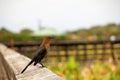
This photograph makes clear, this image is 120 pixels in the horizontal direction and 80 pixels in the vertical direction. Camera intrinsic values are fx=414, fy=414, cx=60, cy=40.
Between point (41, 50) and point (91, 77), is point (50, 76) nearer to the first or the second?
point (41, 50)

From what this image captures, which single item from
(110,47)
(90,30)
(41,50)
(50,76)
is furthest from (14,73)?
(90,30)

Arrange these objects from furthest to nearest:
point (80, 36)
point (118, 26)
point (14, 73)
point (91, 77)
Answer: point (118, 26) → point (80, 36) → point (91, 77) → point (14, 73)

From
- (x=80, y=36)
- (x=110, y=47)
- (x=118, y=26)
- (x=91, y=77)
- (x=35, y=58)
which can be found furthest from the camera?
(x=118, y=26)

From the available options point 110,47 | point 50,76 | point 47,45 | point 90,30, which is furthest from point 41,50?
point 90,30

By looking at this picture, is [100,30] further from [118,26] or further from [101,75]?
[101,75]

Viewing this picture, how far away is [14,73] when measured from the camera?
274 centimetres

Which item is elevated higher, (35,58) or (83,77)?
(35,58)

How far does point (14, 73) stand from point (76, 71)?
3.72 metres

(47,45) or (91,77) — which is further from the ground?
(47,45)

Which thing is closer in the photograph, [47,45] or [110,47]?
[47,45]

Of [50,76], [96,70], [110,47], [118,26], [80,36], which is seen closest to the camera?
[50,76]

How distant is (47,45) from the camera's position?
3498 mm

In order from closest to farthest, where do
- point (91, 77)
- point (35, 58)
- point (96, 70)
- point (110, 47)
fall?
point (35, 58), point (91, 77), point (96, 70), point (110, 47)

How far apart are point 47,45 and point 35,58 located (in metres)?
0.19
